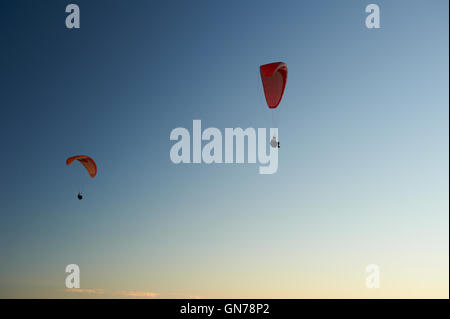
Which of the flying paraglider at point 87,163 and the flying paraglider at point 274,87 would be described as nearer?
the flying paraglider at point 274,87

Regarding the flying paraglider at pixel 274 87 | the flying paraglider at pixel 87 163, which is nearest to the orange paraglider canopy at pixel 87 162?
the flying paraglider at pixel 87 163

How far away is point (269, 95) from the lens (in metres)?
38.3

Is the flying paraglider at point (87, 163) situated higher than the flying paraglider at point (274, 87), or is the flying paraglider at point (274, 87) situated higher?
the flying paraglider at point (274, 87)

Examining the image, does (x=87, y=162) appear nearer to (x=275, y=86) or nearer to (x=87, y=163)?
(x=87, y=163)

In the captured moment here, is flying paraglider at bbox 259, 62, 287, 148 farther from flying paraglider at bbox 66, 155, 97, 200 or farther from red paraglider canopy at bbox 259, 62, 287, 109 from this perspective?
flying paraglider at bbox 66, 155, 97, 200

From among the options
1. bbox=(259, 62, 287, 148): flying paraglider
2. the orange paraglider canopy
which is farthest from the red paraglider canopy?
the orange paraglider canopy

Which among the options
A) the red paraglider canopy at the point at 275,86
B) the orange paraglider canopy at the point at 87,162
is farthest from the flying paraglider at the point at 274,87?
the orange paraglider canopy at the point at 87,162

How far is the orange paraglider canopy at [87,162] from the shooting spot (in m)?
42.4

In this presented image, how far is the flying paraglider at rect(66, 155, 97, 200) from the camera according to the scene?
4256 cm

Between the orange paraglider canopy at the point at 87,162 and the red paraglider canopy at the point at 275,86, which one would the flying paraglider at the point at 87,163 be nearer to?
the orange paraglider canopy at the point at 87,162

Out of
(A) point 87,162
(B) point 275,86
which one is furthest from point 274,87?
(A) point 87,162
